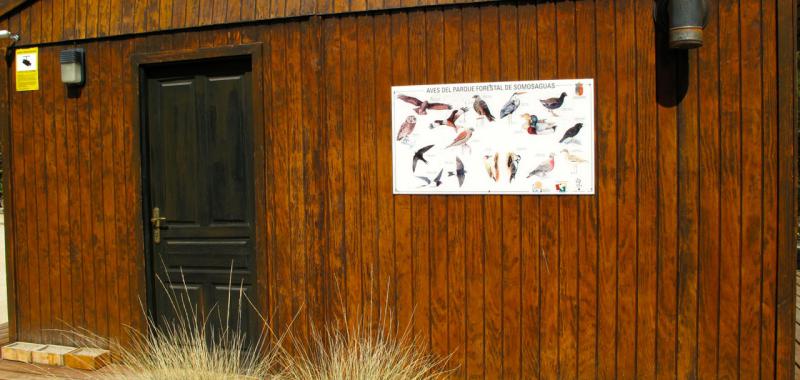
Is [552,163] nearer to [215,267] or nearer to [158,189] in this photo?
[215,267]

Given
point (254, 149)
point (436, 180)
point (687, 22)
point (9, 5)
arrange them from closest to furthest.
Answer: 1. point (687, 22)
2. point (436, 180)
3. point (254, 149)
4. point (9, 5)

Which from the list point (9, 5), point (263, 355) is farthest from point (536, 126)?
point (9, 5)

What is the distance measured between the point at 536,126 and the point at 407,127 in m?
0.78

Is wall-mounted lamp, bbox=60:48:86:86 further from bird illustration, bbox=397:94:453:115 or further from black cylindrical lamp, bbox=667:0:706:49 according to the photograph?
black cylindrical lamp, bbox=667:0:706:49

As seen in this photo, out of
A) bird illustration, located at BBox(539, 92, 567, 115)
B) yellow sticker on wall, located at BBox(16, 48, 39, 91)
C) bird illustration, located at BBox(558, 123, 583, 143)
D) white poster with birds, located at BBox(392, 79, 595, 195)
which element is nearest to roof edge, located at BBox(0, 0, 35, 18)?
yellow sticker on wall, located at BBox(16, 48, 39, 91)

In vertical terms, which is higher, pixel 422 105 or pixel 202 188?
pixel 422 105

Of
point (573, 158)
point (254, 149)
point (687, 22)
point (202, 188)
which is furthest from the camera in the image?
point (202, 188)

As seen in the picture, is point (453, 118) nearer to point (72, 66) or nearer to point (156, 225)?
point (156, 225)

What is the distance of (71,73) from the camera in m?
4.64

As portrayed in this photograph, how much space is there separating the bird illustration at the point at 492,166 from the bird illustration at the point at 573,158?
392 mm

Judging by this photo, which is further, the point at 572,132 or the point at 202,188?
the point at 202,188

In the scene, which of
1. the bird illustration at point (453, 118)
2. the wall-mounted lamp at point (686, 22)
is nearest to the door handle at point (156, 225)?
the bird illustration at point (453, 118)

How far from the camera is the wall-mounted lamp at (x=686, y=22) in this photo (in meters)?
3.33

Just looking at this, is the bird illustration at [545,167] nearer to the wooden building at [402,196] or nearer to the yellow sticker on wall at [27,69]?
the wooden building at [402,196]
